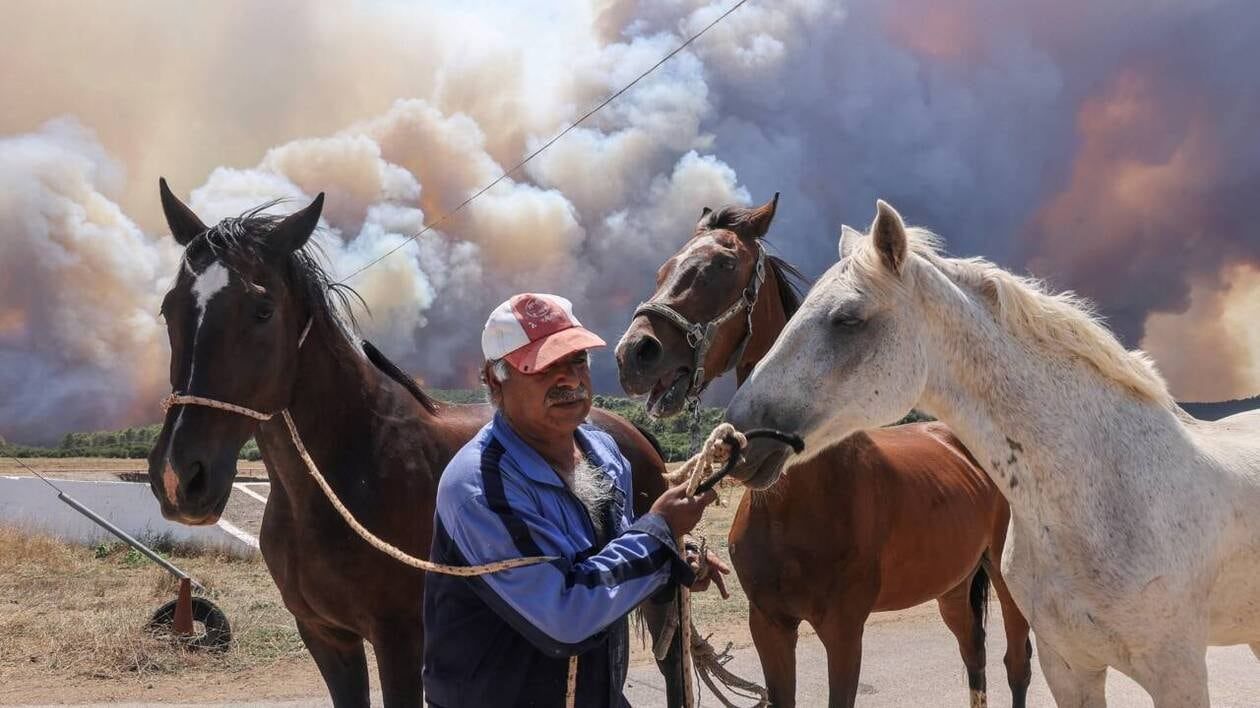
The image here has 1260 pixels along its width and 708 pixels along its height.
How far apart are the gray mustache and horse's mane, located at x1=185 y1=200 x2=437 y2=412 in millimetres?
1560

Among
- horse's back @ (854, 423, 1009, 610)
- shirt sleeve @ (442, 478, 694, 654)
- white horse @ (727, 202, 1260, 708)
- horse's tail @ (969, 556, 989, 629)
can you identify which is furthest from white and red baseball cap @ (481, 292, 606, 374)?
horse's tail @ (969, 556, 989, 629)

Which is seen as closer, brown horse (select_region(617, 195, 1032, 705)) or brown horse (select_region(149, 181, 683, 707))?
brown horse (select_region(149, 181, 683, 707))

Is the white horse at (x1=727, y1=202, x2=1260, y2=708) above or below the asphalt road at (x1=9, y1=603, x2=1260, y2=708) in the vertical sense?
above

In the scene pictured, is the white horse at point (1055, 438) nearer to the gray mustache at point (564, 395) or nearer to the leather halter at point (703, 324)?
the gray mustache at point (564, 395)

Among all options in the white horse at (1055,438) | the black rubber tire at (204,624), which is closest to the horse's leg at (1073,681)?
the white horse at (1055,438)

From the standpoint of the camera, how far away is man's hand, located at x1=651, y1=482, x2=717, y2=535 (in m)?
1.89

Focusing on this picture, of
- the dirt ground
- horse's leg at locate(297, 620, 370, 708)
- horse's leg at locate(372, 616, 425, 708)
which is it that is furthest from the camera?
the dirt ground

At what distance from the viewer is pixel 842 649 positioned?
353cm

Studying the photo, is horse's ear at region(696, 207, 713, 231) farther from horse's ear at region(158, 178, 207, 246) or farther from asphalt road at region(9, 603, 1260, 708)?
asphalt road at region(9, 603, 1260, 708)

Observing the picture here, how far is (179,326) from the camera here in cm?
282

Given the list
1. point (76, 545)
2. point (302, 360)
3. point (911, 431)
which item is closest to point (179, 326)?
point (302, 360)

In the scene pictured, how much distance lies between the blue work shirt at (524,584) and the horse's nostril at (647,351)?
1.51 meters

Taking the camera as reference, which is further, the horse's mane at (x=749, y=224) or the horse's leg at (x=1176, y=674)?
the horse's mane at (x=749, y=224)

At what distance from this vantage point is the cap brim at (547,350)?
190 centimetres
